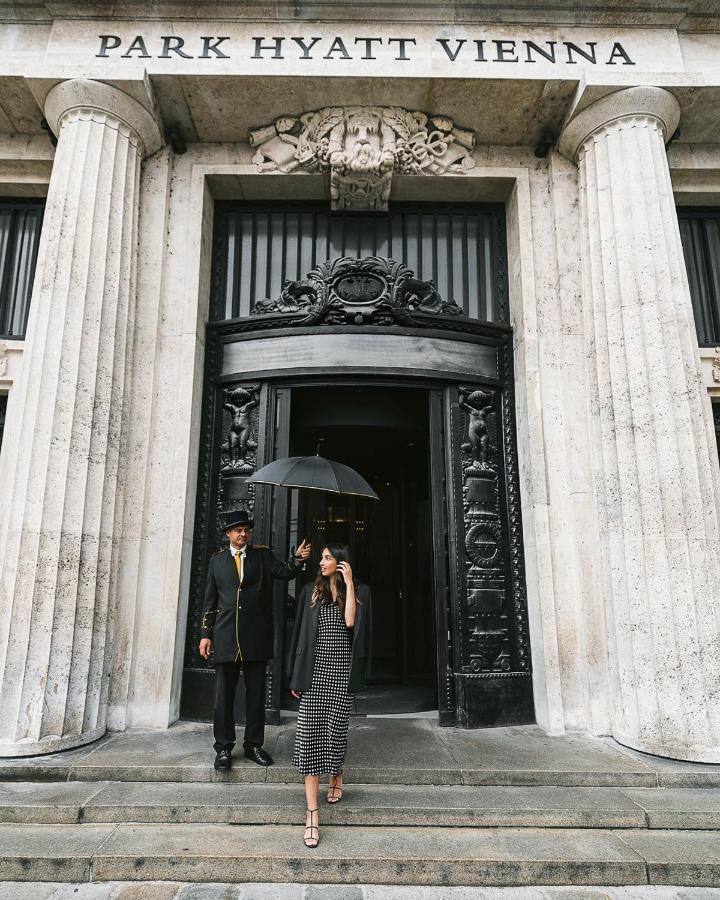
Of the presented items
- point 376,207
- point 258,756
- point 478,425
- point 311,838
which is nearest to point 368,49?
point 376,207

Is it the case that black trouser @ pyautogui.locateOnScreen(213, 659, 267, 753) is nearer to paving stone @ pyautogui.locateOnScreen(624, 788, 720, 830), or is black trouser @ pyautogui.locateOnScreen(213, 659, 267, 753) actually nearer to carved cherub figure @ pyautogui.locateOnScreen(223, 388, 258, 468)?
carved cherub figure @ pyautogui.locateOnScreen(223, 388, 258, 468)

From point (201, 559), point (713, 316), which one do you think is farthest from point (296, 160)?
point (713, 316)

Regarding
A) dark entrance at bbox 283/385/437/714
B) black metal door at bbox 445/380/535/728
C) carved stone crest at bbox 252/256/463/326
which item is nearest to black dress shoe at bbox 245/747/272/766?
black metal door at bbox 445/380/535/728

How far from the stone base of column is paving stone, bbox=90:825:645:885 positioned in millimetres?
1515

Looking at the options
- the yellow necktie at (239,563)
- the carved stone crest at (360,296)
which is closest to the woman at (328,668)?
the yellow necktie at (239,563)

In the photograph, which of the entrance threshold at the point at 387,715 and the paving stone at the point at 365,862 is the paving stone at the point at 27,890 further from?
the entrance threshold at the point at 387,715

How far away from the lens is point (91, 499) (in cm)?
577

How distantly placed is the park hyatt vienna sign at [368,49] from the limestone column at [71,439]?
0.70 meters

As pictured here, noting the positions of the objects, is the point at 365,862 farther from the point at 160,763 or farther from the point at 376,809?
the point at 160,763

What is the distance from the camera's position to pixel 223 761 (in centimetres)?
481

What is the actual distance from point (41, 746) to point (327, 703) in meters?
2.79

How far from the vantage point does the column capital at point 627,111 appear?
21.1ft

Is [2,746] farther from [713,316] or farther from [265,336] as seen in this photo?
[713,316]

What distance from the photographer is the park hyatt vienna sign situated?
6.58 m
